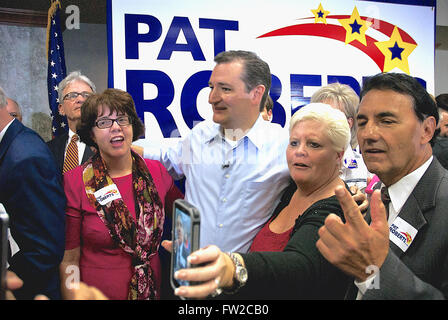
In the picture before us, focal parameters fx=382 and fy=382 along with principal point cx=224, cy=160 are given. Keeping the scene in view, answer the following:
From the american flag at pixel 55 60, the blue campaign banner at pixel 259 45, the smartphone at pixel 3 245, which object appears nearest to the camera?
the smartphone at pixel 3 245

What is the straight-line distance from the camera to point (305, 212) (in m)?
1.17

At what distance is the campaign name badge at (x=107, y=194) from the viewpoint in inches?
49.1

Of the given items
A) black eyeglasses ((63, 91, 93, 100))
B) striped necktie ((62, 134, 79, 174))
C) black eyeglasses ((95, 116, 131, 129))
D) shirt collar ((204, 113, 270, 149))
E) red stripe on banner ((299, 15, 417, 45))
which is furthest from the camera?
red stripe on banner ((299, 15, 417, 45))

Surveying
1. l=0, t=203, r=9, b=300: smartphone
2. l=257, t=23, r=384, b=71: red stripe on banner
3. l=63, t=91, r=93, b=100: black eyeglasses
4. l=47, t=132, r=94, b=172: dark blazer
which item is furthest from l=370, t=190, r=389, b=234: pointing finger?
l=257, t=23, r=384, b=71: red stripe on banner

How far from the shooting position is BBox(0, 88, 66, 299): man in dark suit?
1.00 metres

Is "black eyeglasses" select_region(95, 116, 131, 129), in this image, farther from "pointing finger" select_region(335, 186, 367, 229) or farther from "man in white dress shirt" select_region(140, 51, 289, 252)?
"pointing finger" select_region(335, 186, 367, 229)

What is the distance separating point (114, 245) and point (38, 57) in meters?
4.98

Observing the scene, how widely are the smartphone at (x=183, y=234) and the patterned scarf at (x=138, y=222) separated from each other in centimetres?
50

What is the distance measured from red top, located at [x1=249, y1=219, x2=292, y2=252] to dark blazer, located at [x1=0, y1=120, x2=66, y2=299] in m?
0.64

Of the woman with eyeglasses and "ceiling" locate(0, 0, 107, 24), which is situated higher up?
"ceiling" locate(0, 0, 107, 24)

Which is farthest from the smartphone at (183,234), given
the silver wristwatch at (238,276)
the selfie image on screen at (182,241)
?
the silver wristwatch at (238,276)

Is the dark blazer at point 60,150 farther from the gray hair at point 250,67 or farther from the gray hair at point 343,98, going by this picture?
the gray hair at point 343,98
